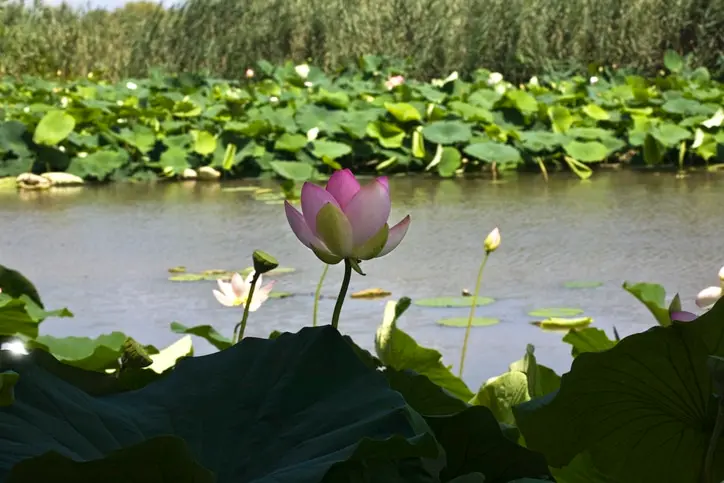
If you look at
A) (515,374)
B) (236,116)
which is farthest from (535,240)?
(236,116)

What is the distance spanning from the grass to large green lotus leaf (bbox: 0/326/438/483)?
249 inches

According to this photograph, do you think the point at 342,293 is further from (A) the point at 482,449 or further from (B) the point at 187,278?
(B) the point at 187,278

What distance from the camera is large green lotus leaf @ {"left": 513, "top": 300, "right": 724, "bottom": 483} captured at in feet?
1.77

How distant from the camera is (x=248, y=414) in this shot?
1.67 feet

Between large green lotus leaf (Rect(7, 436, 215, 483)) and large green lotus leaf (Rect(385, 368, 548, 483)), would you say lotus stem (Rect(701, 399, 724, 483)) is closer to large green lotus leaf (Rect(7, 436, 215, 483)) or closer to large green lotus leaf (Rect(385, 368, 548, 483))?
large green lotus leaf (Rect(385, 368, 548, 483))

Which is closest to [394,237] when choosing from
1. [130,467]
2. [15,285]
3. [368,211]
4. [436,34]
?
[368,211]

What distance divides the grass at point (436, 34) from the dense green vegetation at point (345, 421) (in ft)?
20.6

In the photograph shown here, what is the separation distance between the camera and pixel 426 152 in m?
4.43

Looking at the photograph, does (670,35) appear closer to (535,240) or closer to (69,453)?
(535,240)

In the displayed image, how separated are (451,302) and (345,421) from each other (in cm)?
154

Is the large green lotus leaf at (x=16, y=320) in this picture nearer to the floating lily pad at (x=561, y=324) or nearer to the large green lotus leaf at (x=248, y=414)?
the large green lotus leaf at (x=248, y=414)

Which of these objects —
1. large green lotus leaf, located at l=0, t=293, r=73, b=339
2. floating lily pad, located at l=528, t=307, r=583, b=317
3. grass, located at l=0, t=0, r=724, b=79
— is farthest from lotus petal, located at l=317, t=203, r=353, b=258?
grass, located at l=0, t=0, r=724, b=79

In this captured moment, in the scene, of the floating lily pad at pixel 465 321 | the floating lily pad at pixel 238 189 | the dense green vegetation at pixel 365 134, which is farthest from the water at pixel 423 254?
the dense green vegetation at pixel 365 134

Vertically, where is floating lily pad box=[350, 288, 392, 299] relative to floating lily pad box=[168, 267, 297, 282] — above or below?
above
